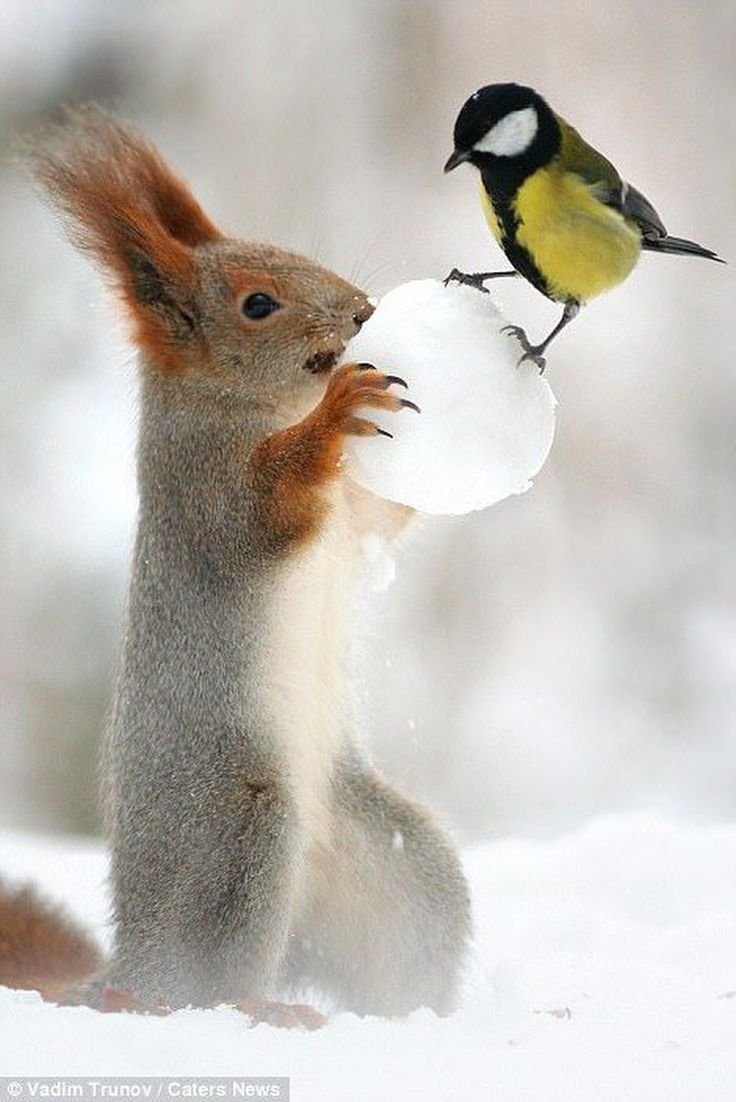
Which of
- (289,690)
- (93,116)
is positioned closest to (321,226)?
(93,116)

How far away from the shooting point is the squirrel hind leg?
11.7 feet

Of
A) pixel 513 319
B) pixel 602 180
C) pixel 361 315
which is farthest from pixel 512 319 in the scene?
pixel 602 180

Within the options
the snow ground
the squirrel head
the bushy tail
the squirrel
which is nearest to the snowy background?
the snow ground

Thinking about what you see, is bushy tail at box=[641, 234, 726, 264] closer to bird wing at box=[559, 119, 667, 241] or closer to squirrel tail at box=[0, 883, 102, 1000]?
bird wing at box=[559, 119, 667, 241]

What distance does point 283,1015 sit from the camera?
3057 mm

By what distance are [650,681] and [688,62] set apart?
2.67 meters

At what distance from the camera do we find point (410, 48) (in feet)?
25.7

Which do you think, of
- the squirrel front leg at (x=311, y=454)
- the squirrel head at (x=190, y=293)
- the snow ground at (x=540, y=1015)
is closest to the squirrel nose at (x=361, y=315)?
the squirrel head at (x=190, y=293)

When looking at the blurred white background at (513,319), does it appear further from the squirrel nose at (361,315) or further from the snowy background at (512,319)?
the squirrel nose at (361,315)

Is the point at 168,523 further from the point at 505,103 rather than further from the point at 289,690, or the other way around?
the point at 505,103

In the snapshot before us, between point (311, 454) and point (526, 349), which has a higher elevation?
point (526, 349)

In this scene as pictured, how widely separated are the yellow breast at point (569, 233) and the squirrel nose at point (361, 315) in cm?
52

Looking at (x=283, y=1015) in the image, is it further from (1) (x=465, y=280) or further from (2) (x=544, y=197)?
(2) (x=544, y=197)

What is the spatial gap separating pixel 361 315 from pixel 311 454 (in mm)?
418
